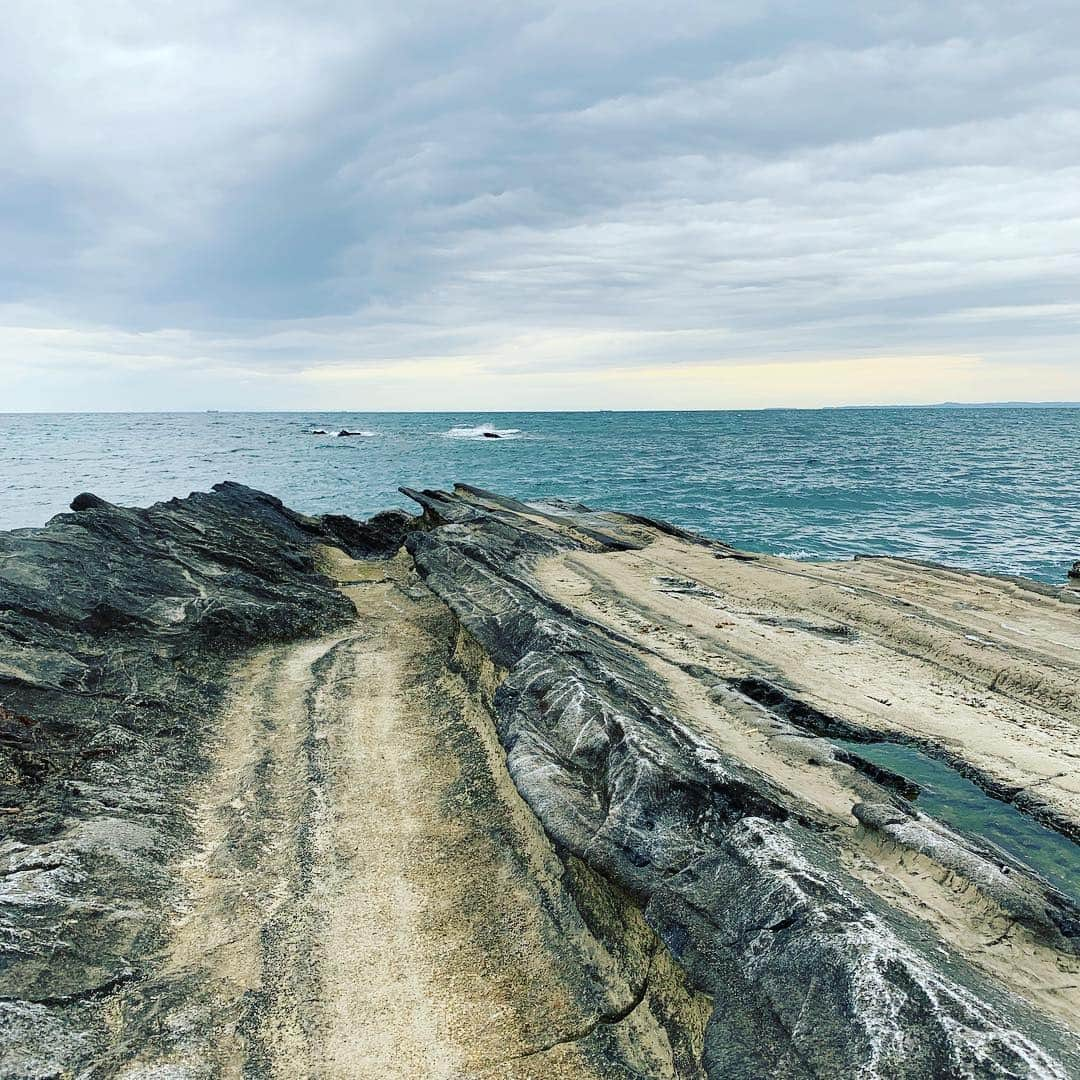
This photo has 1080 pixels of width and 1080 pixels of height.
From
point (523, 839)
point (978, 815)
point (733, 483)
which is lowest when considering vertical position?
point (733, 483)

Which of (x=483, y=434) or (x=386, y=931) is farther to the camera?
(x=483, y=434)

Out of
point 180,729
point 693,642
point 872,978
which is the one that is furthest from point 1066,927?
point 180,729

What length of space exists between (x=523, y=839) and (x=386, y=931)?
1.39 meters

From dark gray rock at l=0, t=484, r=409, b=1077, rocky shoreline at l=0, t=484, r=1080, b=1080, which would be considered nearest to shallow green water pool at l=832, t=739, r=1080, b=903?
rocky shoreline at l=0, t=484, r=1080, b=1080

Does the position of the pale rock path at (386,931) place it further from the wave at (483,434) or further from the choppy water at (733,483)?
the wave at (483,434)

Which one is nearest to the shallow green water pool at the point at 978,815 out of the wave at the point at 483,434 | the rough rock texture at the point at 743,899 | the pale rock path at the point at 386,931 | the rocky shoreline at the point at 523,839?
the rocky shoreline at the point at 523,839

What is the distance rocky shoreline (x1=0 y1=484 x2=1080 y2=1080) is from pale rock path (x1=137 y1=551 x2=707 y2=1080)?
0.08ft

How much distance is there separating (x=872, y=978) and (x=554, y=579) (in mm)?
9165

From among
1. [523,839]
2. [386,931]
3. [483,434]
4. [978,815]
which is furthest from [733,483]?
[483,434]

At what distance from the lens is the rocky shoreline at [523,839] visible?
3854 mm

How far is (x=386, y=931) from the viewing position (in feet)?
16.6

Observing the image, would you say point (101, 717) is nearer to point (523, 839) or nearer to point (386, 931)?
point (386, 931)

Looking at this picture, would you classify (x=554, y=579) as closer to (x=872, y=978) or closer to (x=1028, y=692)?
(x=1028, y=692)

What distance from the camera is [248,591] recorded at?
1202 centimetres
